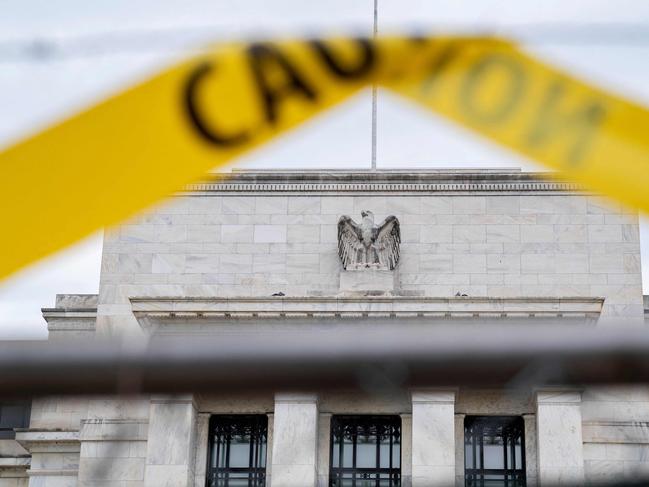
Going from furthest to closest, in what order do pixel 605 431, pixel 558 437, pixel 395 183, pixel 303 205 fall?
pixel 395 183, pixel 303 205, pixel 605 431, pixel 558 437

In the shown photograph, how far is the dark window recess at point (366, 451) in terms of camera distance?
34375mm

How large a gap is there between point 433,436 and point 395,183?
6.97m

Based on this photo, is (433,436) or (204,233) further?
(204,233)

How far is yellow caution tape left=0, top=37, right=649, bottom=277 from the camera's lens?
330cm

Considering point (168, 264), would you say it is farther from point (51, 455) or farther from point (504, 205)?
point (504, 205)

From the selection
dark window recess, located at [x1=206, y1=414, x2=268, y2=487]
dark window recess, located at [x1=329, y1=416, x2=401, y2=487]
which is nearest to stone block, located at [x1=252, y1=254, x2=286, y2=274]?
dark window recess, located at [x1=206, y1=414, x2=268, y2=487]

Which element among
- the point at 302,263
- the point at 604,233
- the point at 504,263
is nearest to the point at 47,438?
the point at 302,263

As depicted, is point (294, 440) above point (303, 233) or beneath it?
beneath

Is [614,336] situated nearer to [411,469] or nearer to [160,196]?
[160,196]

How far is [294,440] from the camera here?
113 feet

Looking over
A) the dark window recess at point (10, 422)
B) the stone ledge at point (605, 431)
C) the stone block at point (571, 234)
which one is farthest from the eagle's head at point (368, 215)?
the dark window recess at point (10, 422)

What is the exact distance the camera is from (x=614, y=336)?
8.13ft

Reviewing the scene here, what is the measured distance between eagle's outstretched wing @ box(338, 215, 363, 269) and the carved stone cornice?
4.62 ft

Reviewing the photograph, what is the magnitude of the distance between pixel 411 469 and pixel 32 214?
102 ft
